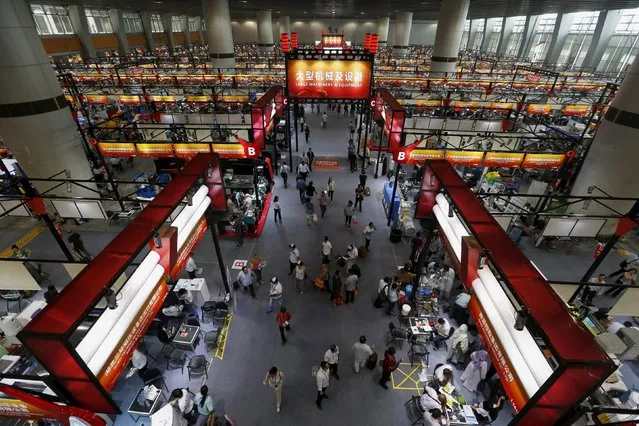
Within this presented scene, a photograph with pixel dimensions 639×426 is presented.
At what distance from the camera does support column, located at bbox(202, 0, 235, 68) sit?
2755 cm

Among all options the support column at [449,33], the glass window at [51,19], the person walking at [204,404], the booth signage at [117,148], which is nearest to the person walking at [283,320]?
the person walking at [204,404]

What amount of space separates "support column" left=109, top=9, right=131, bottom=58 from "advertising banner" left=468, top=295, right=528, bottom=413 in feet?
182

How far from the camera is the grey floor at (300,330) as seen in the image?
773 cm

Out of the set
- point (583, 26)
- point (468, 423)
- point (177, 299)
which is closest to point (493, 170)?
point (468, 423)

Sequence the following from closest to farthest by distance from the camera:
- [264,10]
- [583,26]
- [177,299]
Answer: [177,299] < [583,26] < [264,10]

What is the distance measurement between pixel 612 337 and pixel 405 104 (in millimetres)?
16982

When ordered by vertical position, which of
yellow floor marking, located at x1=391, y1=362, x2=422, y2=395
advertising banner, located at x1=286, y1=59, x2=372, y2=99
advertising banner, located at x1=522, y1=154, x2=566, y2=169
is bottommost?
yellow floor marking, located at x1=391, y1=362, x2=422, y2=395

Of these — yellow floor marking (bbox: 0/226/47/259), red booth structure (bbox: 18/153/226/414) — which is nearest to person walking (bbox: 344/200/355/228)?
red booth structure (bbox: 18/153/226/414)

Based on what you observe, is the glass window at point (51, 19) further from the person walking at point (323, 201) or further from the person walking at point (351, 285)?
the person walking at point (351, 285)

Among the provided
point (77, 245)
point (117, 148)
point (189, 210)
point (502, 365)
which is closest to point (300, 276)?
point (189, 210)

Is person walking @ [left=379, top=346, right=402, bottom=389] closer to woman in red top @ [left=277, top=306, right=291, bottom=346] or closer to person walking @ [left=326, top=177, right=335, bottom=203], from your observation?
woman in red top @ [left=277, top=306, right=291, bottom=346]

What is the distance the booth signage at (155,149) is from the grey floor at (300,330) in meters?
4.02

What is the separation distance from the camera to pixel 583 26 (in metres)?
40.2

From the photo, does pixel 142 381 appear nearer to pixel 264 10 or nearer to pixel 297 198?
pixel 297 198
